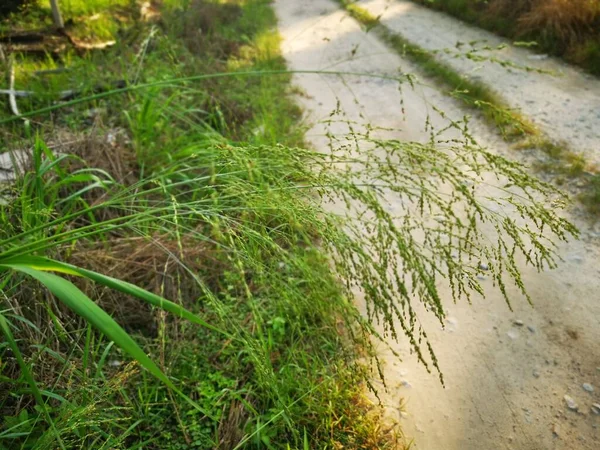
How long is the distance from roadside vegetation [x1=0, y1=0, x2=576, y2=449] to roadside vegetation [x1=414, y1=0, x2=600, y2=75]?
11.1 feet

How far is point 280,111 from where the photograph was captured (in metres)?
4.70

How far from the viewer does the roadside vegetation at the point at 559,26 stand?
5.25 m

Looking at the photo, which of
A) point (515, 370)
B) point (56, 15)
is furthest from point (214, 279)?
point (56, 15)

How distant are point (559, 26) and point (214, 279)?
577 centimetres

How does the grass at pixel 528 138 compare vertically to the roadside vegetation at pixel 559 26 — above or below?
below

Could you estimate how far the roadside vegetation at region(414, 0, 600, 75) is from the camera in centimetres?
525

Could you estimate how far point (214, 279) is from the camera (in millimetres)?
2631

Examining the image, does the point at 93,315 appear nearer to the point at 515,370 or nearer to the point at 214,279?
the point at 214,279

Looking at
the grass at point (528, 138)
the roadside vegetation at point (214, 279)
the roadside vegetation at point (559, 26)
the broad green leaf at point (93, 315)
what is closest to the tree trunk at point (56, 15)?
the roadside vegetation at point (214, 279)

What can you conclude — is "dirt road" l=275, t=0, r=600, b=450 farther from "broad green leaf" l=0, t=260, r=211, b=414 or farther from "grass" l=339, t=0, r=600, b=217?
"broad green leaf" l=0, t=260, r=211, b=414

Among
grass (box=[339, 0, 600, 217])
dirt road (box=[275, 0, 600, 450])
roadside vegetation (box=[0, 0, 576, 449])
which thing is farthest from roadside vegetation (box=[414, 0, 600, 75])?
dirt road (box=[275, 0, 600, 450])

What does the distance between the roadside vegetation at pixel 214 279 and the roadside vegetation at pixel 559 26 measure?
3.37 meters

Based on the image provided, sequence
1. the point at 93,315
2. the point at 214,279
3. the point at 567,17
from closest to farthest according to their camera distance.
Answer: the point at 93,315, the point at 214,279, the point at 567,17

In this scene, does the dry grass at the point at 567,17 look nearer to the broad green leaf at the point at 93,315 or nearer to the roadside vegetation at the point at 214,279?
the roadside vegetation at the point at 214,279
